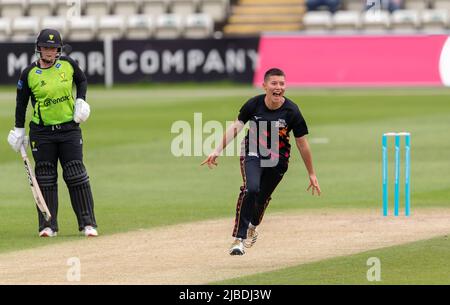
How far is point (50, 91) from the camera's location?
12.9m

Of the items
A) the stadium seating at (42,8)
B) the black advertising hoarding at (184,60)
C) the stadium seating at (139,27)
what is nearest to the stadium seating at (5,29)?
the stadium seating at (42,8)

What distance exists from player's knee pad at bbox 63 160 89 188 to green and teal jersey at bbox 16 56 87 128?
456 millimetres

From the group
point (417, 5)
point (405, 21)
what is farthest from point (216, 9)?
point (405, 21)

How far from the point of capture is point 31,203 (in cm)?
1609

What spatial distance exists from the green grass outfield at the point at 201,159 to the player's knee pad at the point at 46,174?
0.53m

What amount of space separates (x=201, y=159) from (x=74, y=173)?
27.0 feet

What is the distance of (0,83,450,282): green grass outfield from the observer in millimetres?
15250

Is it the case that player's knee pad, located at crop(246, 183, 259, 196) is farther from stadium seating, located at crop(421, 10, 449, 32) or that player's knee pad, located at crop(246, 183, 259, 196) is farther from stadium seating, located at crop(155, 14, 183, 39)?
stadium seating, located at crop(155, 14, 183, 39)

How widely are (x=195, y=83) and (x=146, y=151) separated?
51.3 feet

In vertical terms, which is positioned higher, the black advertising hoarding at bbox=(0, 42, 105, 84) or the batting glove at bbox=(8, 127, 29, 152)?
the black advertising hoarding at bbox=(0, 42, 105, 84)

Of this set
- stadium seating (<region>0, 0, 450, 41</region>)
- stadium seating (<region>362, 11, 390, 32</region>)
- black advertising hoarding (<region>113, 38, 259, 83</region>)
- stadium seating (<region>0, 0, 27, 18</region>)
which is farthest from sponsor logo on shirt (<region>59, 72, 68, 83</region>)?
stadium seating (<region>0, 0, 27, 18</region>)
